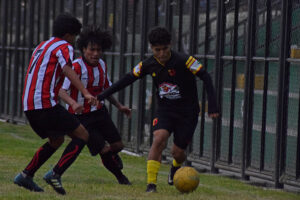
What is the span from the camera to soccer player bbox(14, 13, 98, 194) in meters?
8.22

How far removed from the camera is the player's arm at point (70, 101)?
796cm

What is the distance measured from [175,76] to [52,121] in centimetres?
148

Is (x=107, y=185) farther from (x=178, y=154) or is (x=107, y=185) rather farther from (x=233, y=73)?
(x=233, y=73)

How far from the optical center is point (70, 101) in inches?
324

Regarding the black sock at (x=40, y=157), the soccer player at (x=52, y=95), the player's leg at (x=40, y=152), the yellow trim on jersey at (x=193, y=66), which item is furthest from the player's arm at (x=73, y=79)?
the yellow trim on jersey at (x=193, y=66)

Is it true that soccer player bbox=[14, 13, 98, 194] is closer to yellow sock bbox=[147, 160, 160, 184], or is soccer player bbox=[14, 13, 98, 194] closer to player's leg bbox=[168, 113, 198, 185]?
yellow sock bbox=[147, 160, 160, 184]

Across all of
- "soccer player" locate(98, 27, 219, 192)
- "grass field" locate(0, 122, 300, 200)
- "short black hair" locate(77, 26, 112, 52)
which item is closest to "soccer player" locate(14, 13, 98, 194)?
"grass field" locate(0, 122, 300, 200)

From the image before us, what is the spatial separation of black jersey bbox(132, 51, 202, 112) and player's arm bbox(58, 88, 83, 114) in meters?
0.79

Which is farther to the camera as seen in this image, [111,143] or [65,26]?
[111,143]

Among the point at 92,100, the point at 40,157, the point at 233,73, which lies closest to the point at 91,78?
the point at 92,100

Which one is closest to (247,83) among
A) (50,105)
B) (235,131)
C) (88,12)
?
(235,131)

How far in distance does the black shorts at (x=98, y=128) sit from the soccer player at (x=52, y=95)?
0.99 meters

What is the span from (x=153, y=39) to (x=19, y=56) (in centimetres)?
1266

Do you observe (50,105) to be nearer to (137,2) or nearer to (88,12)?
(137,2)
